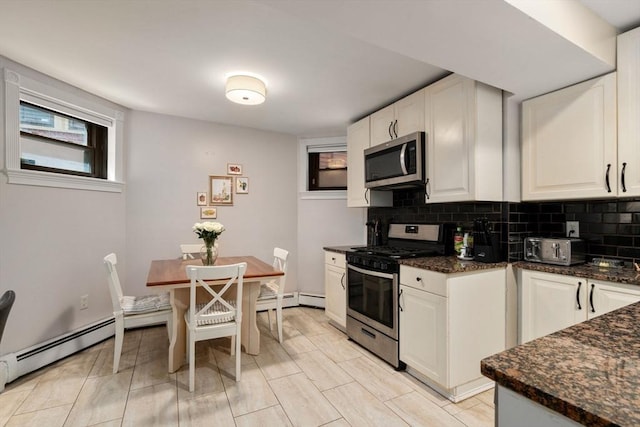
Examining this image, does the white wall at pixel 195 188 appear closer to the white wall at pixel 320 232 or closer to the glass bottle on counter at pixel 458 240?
the white wall at pixel 320 232

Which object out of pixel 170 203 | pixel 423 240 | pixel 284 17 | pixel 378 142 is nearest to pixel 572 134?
pixel 423 240

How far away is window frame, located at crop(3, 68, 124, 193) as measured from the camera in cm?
223

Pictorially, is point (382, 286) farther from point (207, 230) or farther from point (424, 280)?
point (207, 230)

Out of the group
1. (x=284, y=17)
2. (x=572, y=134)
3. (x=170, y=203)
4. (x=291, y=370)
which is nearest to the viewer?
(x=284, y=17)

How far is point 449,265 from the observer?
6.69ft

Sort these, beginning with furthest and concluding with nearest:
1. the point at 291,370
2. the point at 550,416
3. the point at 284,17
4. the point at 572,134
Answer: the point at 291,370 → the point at 572,134 → the point at 284,17 → the point at 550,416

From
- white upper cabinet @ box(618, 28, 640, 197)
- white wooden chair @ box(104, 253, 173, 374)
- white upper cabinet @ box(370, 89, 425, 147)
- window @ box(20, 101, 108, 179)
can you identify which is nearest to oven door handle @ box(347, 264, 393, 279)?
white upper cabinet @ box(370, 89, 425, 147)

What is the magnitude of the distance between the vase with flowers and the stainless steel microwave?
155cm

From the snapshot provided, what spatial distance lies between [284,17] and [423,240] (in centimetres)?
212

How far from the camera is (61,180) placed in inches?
101

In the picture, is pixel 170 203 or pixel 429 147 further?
pixel 170 203

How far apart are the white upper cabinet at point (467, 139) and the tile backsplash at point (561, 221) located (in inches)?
9.1

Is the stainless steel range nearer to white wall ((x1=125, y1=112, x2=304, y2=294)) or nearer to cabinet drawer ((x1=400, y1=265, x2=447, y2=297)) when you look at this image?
cabinet drawer ((x1=400, y1=265, x2=447, y2=297))

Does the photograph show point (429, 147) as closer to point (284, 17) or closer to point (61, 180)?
point (284, 17)
